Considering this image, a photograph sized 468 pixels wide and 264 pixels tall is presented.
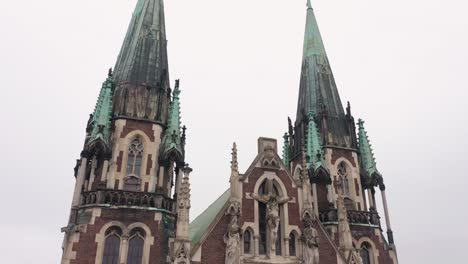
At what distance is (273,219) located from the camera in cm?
2359

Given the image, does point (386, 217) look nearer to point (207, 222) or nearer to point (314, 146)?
point (314, 146)

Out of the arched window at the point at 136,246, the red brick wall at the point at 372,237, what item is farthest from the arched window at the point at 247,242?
the red brick wall at the point at 372,237

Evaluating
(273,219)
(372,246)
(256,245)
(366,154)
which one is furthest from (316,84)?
(256,245)

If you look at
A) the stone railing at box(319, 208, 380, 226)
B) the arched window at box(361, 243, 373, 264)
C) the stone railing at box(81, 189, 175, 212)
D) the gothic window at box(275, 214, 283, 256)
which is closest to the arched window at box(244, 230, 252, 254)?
the gothic window at box(275, 214, 283, 256)

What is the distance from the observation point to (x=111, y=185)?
25.7 m

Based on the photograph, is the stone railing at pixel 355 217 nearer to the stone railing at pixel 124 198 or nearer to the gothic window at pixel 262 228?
the gothic window at pixel 262 228

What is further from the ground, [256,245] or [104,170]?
[104,170]

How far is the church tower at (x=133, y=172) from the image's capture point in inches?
943

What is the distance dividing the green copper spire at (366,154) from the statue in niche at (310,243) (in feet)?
36.8

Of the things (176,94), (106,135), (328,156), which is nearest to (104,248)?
(106,135)

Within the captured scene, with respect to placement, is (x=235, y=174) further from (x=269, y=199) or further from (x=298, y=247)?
(x=298, y=247)

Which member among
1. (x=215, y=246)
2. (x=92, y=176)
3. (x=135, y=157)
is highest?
(x=135, y=157)

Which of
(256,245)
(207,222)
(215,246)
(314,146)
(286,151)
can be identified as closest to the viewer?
(215,246)

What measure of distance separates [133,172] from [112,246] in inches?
177
